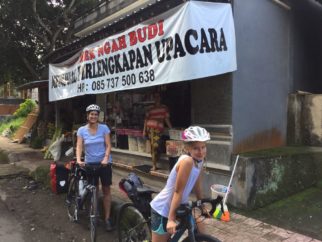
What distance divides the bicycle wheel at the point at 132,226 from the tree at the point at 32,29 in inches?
572

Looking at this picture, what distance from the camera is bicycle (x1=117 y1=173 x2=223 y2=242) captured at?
118 inches

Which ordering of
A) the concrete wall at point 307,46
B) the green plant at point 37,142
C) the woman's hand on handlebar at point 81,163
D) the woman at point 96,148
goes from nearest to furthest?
the woman's hand on handlebar at point 81,163
the woman at point 96,148
the concrete wall at point 307,46
the green plant at point 37,142

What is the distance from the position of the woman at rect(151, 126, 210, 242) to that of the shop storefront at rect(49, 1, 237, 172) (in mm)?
2218

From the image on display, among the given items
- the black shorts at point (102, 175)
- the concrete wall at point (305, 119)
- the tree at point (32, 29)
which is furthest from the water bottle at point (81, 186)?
the tree at point (32, 29)

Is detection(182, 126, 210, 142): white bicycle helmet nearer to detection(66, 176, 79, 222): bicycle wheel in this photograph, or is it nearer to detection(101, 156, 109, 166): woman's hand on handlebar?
detection(101, 156, 109, 166): woman's hand on handlebar

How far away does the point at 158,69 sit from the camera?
5.65 m

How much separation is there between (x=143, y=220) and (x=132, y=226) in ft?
1.02

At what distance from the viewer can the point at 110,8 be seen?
10523 mm

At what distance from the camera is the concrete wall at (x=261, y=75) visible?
591cm

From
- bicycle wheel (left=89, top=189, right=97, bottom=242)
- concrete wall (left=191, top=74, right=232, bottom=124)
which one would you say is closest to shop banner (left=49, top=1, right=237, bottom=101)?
concrete wall (left=191, top=74, right=232, bottom=124)

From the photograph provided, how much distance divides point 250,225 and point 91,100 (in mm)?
7649

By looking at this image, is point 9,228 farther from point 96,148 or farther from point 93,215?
point 96,148

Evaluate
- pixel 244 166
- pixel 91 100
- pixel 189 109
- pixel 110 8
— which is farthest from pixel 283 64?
pixel 91 100

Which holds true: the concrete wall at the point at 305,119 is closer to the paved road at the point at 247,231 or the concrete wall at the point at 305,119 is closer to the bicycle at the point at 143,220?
the paved road at the point at 247,231
